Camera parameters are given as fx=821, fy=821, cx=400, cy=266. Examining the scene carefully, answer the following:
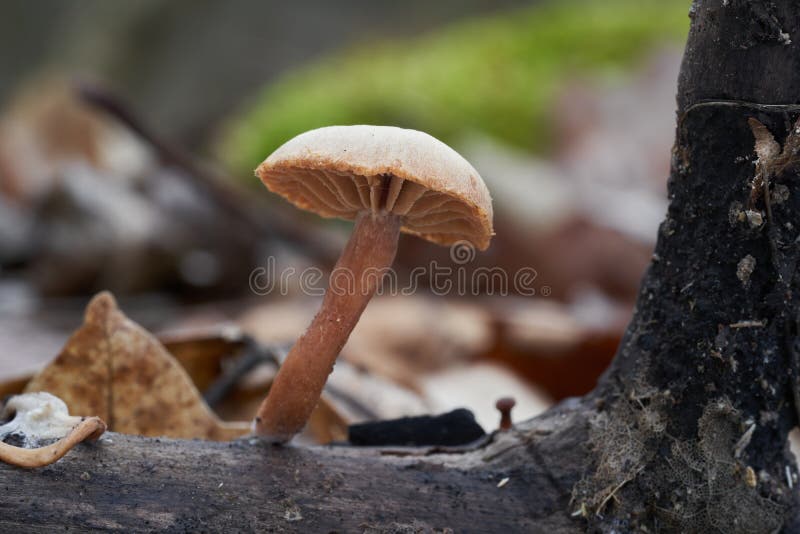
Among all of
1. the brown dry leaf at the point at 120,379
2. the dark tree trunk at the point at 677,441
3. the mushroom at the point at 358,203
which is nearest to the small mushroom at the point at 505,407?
the dark tree trunk at the point at 677,441

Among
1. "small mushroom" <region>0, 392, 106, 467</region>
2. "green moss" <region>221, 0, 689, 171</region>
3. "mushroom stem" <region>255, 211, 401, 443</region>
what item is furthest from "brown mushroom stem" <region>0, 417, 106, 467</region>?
"green moss" <region>221, 0, 689, 171</region>

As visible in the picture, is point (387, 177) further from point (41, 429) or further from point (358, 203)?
point (41, 429)

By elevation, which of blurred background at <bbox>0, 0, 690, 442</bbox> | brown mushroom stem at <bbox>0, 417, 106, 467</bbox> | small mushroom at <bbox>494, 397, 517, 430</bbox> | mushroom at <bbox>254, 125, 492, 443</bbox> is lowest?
brown mushroom stem at <bbox>0, 417, 106, 467</bbox>

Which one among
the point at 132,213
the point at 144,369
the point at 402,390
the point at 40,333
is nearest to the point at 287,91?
the point at 132,213

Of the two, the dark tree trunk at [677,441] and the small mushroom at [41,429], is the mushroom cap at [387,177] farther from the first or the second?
the small mushroom at [41,429]

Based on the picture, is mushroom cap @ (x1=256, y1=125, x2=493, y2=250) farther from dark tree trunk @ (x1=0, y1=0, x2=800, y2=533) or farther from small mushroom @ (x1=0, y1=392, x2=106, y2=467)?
small mushroom @ (x1=0, y1=392, x2=106, y2=467)

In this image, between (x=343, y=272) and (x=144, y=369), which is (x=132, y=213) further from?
(x=343, y=272)

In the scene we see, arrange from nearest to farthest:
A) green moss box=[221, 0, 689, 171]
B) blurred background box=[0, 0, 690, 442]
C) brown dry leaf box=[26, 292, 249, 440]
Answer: brown dry leaf box=[26, 292, 249, 440]
blurred background box=[0, 0, 690, 442]
green moss box=[221, 0, 689, 171]
